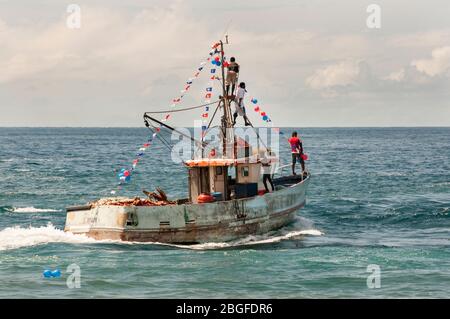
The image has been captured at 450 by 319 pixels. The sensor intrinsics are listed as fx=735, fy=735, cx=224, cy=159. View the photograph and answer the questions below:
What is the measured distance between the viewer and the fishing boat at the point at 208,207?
2891 centimetres

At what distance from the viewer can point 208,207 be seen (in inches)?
1145

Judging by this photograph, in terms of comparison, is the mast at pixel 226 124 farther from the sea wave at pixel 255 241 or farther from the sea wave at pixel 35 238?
the sea wave at pixel 35 238

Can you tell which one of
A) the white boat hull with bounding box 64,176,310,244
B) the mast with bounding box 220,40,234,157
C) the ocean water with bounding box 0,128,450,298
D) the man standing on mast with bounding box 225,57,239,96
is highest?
the man standing on mast with bounding box 225,57,239,96

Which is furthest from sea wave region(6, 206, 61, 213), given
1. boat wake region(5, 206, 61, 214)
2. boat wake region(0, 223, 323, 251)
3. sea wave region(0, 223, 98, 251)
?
sea wave region(0, 223, 98, 251)

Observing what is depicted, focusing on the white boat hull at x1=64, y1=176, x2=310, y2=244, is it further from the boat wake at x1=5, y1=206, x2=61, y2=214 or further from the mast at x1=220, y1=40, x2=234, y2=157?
the boat wake at x1=5, y1=206, x2=61, y2=214

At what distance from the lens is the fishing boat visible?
28.9m

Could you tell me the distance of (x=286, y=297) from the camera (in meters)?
22.1

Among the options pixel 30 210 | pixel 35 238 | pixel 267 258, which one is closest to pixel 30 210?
pixel 30 210

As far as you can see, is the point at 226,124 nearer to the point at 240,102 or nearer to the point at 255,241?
the point at 240,102

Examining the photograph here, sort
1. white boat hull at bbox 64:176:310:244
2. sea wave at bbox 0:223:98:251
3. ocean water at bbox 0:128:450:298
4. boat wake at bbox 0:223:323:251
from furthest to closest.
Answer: sea wave at bbox 0:223:98:251, boat wake at bbox 0:223:323:251, white boat hull at bbox 64:176:310:244, ocean water at bbox 0:128:450:298

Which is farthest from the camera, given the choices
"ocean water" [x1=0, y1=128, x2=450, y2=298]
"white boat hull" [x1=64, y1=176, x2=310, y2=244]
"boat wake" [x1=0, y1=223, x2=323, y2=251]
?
"boat wake" [x1=0, y1=223, x2=323, y2=251]

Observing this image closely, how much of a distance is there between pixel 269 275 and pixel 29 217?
60.5 feet
